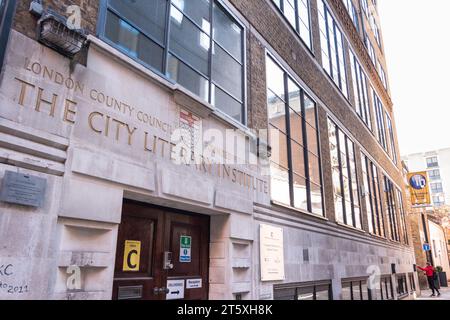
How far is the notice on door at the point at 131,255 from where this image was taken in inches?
190

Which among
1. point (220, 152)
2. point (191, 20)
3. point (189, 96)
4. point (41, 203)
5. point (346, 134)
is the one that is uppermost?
point (346, 134)

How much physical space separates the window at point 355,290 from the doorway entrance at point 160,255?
6.66 metres

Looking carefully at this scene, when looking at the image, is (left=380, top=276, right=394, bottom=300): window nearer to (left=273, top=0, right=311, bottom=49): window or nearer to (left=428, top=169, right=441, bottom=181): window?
(left=273, top=0, right=311, bottom=49): window

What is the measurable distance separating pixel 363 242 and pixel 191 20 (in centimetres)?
1087

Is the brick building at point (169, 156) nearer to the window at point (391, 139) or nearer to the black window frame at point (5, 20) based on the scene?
the black window frame at point (5, 20)

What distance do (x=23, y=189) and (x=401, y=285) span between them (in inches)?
793

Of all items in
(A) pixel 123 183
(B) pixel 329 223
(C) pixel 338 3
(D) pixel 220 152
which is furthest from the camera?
(C) pixel 338 3

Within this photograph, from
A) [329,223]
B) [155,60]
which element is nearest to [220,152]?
[155,60]

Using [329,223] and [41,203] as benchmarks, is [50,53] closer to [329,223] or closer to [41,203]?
[41,203]

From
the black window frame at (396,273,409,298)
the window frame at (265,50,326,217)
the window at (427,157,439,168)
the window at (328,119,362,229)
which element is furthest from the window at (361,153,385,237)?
the window at (427,157,439,168)

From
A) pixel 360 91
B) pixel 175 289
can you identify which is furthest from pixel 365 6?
pixel 175 289

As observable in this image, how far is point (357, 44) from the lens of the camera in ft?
60.6

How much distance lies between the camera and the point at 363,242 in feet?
44.9

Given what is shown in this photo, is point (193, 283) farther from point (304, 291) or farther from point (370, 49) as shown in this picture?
point (370, 49)
